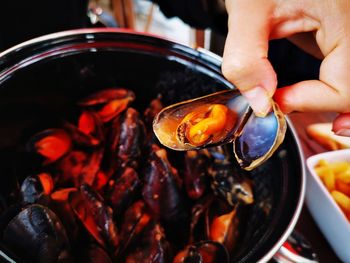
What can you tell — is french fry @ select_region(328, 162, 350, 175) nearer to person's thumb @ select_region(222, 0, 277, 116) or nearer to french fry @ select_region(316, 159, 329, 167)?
french fry @ select_region(316, 159, 329, 167)

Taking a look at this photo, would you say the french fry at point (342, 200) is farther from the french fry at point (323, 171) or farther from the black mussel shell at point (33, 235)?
the black mussel shell at point (33, 235)

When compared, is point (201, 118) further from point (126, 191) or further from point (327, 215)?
point (327, 215)

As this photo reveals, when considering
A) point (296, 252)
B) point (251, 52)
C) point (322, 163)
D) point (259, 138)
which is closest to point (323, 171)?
point (322, 163)

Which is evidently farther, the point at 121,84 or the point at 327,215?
the point at 121,84

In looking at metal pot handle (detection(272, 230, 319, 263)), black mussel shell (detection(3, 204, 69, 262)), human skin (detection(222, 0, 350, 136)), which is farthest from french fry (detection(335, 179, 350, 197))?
black mussel shell (detection(3, 204, 69, 262))

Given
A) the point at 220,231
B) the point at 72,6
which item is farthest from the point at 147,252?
the point at 72,6

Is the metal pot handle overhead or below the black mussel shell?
below

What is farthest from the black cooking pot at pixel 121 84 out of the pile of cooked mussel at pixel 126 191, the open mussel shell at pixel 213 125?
the open mussel shell at pixel 213 125
